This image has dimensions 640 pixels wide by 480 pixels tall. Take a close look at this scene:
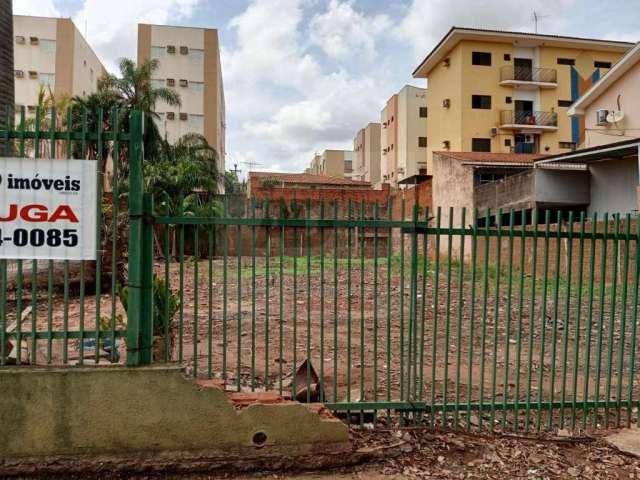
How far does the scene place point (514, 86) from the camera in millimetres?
33125

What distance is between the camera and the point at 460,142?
32344mm

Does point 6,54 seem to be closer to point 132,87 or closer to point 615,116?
point 615,116

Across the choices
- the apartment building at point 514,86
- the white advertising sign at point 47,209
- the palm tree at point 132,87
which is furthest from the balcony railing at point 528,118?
the white advertising sign at point 47,209

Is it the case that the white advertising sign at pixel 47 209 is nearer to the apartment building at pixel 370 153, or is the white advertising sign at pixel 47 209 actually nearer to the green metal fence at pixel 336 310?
the green metal fence at pixel 336 310

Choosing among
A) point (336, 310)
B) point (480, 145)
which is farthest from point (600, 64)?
point (336, 310)

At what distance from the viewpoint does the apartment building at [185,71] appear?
40.8 meters

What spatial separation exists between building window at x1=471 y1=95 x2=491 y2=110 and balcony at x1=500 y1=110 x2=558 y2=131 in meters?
1.09

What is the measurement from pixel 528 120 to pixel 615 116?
1239 centimetres

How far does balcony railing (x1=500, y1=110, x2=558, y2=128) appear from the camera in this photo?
107ft

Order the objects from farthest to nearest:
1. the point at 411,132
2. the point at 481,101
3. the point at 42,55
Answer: the point at 411,132
the point at 42,55
the point at 481,101

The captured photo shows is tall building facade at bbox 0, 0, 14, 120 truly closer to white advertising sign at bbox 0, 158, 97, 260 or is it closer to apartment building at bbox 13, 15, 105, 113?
white advertising sign at bbox 0, 158, 97, 260

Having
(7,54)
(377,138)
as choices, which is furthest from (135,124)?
(377,138)

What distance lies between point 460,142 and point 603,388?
28014 millimetres

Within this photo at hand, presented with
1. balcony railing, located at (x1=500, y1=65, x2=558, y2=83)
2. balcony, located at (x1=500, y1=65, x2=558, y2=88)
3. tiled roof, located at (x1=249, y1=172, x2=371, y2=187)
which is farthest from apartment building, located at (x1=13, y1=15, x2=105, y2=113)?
balcony railing, located at (x1=500, y1=65, x2=558, y2=83)
